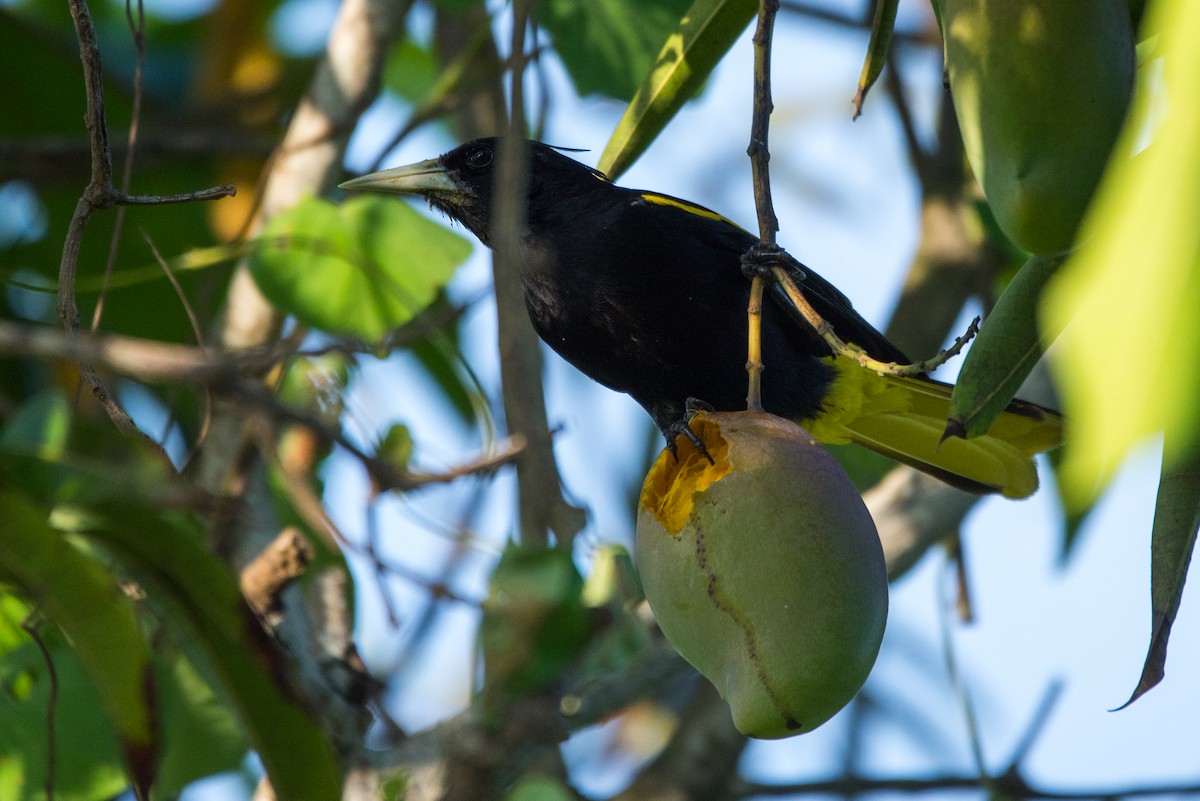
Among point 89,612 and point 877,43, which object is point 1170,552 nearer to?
point 877,43

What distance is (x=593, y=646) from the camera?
2.58 metres

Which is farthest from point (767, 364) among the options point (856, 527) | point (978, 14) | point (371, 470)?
point (978, 14)

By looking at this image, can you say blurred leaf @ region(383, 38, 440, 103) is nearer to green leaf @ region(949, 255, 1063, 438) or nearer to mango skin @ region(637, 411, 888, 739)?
mango skin @ region(637, 411, 888, 739)

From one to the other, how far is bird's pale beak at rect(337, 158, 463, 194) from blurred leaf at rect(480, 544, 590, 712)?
89cm

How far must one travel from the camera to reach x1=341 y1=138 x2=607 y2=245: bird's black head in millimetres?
2820

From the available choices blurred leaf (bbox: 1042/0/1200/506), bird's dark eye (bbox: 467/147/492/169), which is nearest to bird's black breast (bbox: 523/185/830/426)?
bird's dark eye (bbox: 467/147/492/169)

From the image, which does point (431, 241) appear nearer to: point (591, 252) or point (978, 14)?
point (591, 252)

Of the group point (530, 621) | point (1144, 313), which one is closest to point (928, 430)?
point (530, 621)

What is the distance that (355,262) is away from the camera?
2.61m

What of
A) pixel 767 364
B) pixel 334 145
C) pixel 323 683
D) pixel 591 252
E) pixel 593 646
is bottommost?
pixel 593 646

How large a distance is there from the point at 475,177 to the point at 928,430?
115cm

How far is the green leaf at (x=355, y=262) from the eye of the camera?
2.58 meters

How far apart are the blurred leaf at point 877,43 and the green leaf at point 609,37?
1.08 meters

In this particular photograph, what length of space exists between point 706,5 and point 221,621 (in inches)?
40.3
